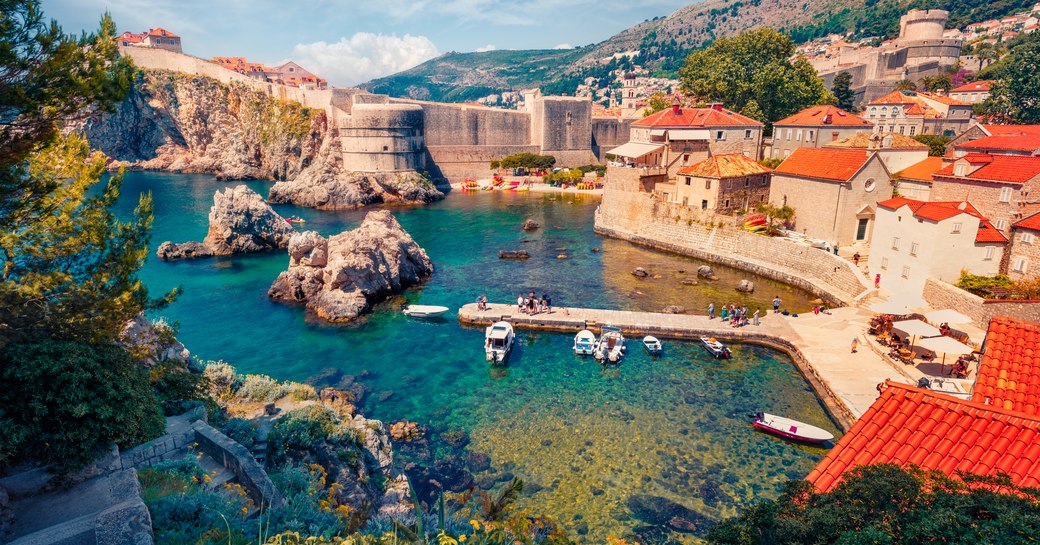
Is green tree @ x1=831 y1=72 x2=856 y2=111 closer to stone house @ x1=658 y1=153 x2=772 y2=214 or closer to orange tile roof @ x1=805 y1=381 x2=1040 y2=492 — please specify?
stone house @ x1=658 y1=153 x2=772 y2=214

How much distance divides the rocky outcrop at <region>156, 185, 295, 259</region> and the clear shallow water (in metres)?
1.29

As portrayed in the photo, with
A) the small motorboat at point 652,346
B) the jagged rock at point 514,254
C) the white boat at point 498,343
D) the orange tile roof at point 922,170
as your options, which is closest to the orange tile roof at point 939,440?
the small motorboat at point 652,346

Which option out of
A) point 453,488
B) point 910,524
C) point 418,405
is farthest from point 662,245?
point 910,524

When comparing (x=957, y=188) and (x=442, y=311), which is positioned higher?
(x=957, y=188)

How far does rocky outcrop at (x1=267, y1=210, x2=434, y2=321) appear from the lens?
26875mm

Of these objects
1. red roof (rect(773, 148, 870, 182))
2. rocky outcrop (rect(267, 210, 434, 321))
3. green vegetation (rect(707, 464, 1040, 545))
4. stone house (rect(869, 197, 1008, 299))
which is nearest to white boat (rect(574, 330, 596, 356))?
rocky outcrop (rect(267, 210, 434, 321))

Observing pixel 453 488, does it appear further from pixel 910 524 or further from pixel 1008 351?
pixel 1008 351

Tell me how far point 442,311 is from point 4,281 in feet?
59.0

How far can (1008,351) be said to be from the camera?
996cm

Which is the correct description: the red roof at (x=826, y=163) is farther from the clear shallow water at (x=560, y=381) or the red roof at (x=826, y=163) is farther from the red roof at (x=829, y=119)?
the red roof at (x=829, y=119)

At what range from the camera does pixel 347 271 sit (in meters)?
27.2

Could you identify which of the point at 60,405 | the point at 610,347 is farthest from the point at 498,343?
the point at 60,405

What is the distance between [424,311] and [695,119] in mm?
27879

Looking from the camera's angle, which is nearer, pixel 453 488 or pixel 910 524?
pixel 910 524
